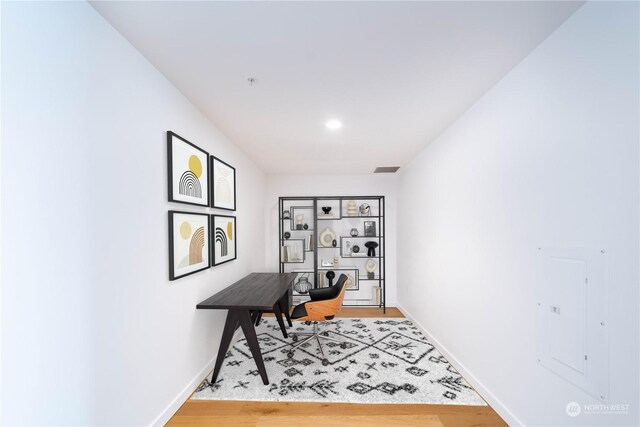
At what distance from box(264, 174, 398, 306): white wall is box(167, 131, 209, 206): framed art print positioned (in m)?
2.50

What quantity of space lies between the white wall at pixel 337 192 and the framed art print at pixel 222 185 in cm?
181

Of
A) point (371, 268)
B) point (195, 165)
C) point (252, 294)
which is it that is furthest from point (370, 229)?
point (195, 165)

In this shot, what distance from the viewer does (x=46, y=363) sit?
3.56 feet

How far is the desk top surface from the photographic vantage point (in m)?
2.31

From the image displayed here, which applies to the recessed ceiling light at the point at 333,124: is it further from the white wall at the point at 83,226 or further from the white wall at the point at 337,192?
the white wall at the point at 337,192

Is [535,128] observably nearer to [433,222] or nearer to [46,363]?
[433,222]

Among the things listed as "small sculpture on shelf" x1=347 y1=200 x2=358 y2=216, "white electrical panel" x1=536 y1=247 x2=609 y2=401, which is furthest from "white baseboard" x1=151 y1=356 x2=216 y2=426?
"small sculpture on shelf" x1=347 y1=200 x2=358 y2=216

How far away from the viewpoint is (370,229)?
4.88 meters

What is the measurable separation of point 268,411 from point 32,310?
173 centimetres

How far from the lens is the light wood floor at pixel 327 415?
1.93 meters

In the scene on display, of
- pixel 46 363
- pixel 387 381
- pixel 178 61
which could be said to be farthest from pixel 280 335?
pixel 178 61

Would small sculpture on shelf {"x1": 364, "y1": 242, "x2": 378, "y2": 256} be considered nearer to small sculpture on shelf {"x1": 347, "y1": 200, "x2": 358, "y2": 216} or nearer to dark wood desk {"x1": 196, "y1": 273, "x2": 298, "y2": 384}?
small sculpture on shelf {"x1": 347, "y1": 200, "x2": 358, "y2": 216}

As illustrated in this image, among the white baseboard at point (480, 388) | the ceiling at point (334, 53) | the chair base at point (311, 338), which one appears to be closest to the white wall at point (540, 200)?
the white baseboard at point (480, 388)

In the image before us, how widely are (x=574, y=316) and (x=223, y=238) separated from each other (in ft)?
9.23
